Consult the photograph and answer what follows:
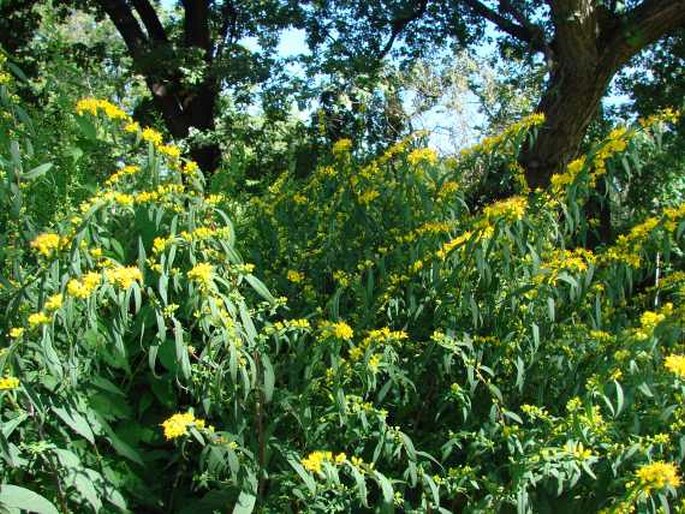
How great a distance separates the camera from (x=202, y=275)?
164 cm

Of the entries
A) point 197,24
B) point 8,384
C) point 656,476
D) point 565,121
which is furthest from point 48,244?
point 197,24

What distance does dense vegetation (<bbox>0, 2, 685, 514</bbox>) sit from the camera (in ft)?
5.45

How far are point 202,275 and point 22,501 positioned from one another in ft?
2.02

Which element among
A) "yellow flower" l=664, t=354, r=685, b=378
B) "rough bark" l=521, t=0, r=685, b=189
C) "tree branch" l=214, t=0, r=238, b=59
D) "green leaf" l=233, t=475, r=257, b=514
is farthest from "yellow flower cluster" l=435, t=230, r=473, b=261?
"tree branch" l=214, t=0, r=238, b=59

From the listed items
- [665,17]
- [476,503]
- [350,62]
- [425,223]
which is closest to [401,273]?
[425,223]

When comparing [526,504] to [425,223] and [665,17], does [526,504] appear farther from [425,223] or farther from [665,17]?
[665,17]

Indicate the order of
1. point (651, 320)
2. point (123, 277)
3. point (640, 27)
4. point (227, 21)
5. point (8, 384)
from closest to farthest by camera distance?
point (8, 384) → point (123, 277) → point (651, 320) → point (640, 27) → point (227, 21)

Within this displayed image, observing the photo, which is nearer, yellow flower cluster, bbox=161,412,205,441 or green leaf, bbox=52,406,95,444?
yellow flower cluster, bbox=161,412,205,441

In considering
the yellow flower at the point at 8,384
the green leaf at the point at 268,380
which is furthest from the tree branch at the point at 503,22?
the yellow flower at the point at 8,384

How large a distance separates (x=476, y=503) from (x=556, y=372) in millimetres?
517

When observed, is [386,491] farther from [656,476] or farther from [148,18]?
[148,18]

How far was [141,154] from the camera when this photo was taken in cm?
235

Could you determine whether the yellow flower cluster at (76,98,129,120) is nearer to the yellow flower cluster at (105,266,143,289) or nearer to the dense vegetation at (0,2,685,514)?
the dense vegetation at (0,2,685,514)

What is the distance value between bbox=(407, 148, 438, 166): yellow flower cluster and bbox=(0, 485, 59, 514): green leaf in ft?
5.31
